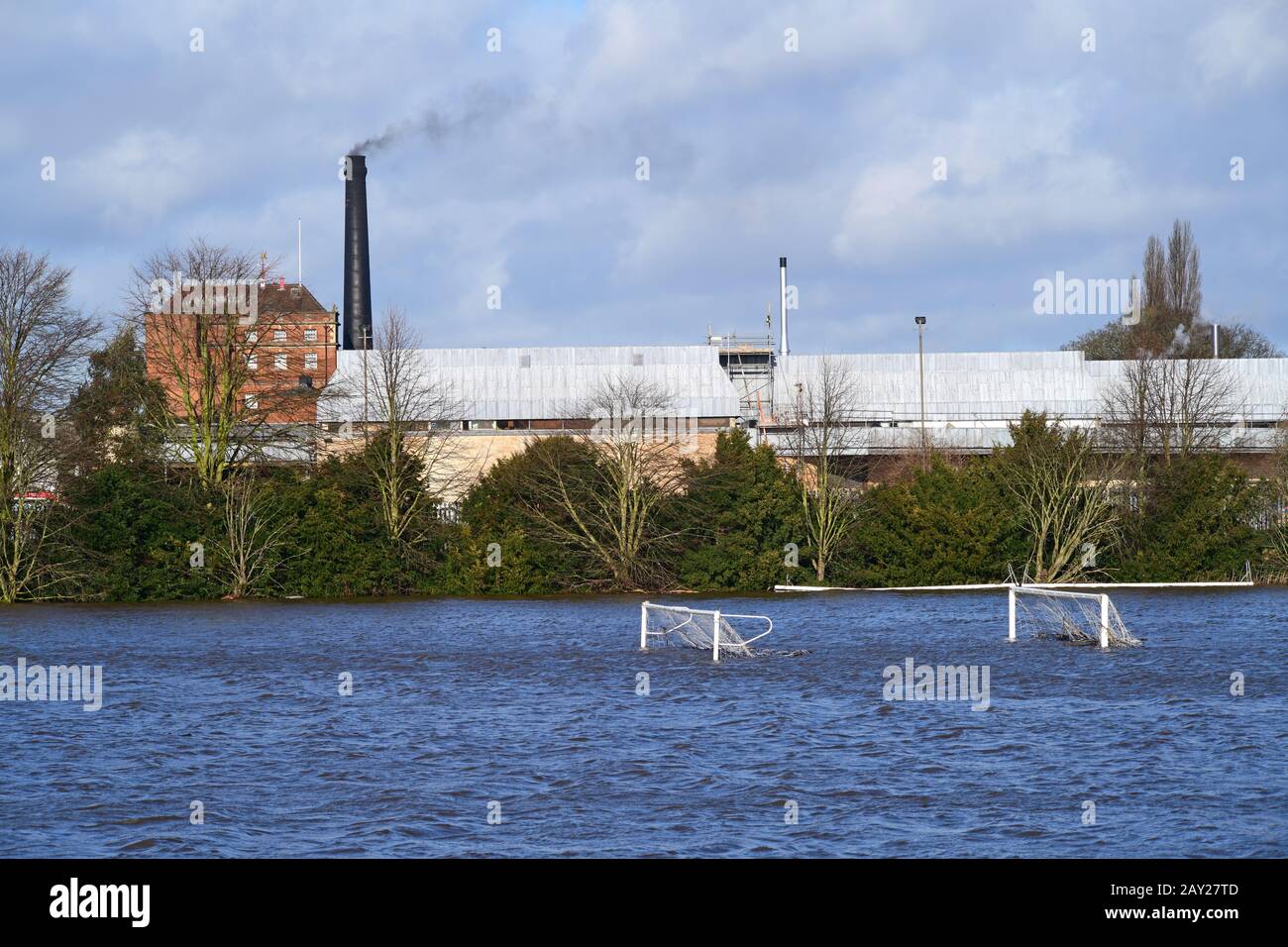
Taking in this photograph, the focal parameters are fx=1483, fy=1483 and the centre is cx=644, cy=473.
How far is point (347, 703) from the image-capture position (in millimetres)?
29312

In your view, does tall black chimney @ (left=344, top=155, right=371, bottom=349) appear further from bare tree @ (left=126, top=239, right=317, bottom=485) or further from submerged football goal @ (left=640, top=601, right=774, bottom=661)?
submerged football goal @ (left=640, top=601, right=774, bottom=661)

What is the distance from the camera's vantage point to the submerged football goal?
1427 inches

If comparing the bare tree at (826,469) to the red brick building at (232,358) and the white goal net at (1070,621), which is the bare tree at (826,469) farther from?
the red brick building at (232,358)

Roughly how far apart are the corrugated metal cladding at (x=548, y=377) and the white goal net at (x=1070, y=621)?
32.0m

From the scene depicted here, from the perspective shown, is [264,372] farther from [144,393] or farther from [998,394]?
[998,394]

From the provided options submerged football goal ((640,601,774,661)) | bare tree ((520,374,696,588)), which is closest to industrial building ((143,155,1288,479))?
bare tree ((520,374,696,588))

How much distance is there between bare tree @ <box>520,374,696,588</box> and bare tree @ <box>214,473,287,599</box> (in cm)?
1029

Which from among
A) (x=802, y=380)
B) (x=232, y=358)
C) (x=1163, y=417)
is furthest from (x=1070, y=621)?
(x=802, y=380)

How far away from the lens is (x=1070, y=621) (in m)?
41.1

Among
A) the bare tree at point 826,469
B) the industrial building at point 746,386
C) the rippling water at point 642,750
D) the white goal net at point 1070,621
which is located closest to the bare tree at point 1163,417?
the industrial building at point 746,386

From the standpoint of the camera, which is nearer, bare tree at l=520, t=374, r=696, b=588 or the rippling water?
the rippling water
